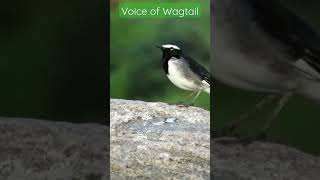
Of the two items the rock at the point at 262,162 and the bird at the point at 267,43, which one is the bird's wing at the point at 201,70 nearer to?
the bird at the point at 267,43

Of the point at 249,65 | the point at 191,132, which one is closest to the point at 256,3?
the point at 249,65

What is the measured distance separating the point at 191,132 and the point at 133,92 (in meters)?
Result: 0.67

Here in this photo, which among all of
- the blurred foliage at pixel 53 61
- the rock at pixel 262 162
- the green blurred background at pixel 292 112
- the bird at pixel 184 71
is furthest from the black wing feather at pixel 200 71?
the blurred foliage at pixel 53 61

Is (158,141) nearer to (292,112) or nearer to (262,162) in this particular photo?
(262,162)

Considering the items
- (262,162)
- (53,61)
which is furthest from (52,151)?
(262,162)

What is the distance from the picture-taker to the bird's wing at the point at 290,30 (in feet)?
17.6

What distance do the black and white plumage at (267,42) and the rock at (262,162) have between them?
61 centimetres

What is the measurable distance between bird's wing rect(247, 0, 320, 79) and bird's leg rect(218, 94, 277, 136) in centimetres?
45

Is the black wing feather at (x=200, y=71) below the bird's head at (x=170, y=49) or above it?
below

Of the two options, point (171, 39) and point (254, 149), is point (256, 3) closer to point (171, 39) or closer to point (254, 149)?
point (171, 39)

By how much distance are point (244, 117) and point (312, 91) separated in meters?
0.67

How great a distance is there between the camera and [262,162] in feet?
18.2

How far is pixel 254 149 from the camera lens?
5613mm

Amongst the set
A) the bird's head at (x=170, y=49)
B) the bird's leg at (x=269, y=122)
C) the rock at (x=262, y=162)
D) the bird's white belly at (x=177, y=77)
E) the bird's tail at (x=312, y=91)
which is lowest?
the rock at (x=262, y=162)
